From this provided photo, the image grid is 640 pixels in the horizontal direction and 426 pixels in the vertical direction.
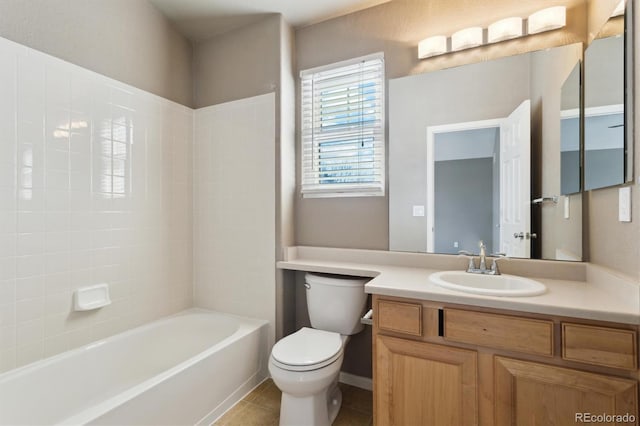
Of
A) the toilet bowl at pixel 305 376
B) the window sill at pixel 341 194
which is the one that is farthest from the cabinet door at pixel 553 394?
the window sill at pixel 341 194

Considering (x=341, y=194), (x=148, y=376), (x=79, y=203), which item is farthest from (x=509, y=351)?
(x=79, y=203)

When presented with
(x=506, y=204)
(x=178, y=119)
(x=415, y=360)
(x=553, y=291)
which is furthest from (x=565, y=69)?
(x=178, y=119)

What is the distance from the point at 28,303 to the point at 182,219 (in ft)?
3.43

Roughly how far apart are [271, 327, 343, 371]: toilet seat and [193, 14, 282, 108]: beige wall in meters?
1.69

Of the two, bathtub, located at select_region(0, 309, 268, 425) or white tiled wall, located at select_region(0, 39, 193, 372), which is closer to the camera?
bathtub, located at select_region(0, 309, 268, 425)

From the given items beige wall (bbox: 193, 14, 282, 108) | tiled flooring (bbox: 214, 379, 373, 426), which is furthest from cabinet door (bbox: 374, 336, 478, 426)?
beige wall (bbox: 193, 14, 282, 108)

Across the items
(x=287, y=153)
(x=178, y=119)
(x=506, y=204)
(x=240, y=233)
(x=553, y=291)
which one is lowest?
(x=553, y=291)

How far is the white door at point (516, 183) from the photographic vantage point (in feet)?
5.53

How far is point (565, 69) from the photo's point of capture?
1.62m

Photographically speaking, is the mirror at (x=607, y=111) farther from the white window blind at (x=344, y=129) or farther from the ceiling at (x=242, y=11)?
the ceiling at (x=242, y=11)

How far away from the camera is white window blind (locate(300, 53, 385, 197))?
2.11 m

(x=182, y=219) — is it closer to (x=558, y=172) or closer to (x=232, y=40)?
(x=232, y=40)

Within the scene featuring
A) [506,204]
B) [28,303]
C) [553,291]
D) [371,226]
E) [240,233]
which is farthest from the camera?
[240,233]

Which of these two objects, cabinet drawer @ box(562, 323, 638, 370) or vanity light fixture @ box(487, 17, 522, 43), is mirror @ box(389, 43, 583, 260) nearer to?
vanity light fixture @ box(487, 17, 522, 43)
